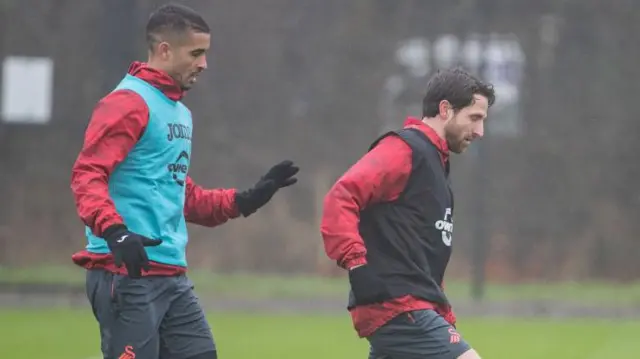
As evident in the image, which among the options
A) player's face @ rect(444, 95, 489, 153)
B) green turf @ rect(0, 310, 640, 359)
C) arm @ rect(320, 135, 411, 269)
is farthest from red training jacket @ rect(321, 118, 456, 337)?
green turf @ rect(0, 310, 640, 359)

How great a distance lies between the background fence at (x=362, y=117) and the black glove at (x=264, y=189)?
28.6 feet

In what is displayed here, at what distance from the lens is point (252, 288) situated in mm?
14367

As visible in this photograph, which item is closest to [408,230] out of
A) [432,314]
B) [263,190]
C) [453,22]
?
[432,314]

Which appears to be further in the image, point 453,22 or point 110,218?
point 453,22

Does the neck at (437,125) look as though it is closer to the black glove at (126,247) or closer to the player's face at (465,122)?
the player's face at (465,122)

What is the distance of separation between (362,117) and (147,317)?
32.5 feet

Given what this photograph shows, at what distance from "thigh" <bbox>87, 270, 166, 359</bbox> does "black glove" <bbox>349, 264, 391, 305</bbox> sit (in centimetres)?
72

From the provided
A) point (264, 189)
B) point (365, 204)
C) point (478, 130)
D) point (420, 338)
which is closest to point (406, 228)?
point (365, 204)

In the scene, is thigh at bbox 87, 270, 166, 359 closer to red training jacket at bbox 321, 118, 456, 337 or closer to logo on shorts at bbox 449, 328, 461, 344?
red training jacket at bbox 321, 118, 456, 337

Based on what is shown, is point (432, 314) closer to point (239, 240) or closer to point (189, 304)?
point (189, 304)

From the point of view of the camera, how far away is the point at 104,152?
4484 millimetres

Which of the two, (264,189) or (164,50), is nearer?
(164,50)

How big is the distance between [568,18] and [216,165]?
13.9 feet

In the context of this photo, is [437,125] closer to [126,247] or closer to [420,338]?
[420,338]
